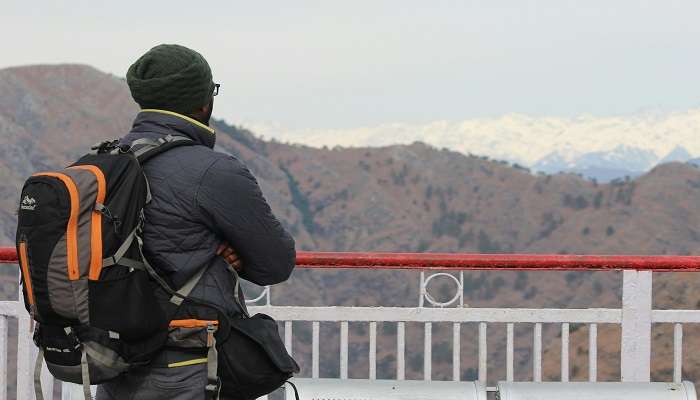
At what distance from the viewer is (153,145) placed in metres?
2.73

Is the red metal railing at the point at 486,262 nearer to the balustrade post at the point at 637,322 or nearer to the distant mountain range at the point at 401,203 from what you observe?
the balustrade post at the point at 637,322

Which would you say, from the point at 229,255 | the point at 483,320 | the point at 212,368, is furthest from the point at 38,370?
the point at 483,320

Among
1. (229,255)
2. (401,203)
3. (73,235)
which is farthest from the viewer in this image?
(401,203)

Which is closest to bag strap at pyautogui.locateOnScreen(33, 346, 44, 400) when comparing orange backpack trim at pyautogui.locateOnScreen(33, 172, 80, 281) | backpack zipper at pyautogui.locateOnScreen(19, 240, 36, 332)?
backpack zipper at pyautogui.locateOnScreen(19, 240, 36, 332)

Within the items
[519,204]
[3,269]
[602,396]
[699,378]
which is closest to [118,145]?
[602,396]

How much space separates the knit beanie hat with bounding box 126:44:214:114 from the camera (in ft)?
8.93

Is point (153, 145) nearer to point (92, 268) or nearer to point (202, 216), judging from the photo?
point (202, 216)

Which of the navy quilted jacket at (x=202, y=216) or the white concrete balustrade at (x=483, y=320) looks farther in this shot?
the white concrete balustrade at (x=483, y=320)

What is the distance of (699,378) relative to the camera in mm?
53969

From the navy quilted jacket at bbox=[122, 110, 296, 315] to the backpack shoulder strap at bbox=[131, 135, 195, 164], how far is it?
1cm

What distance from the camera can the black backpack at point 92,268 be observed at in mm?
2523

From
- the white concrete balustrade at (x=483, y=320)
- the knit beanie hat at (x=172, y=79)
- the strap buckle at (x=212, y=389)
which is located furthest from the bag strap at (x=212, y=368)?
the white concrete balustrade at (x=483, y=320)

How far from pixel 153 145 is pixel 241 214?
294mm

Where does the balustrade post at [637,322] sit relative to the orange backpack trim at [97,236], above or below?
below
